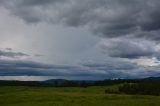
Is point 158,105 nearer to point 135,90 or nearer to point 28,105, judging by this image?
point 28,105

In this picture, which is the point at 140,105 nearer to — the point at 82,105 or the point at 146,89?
the point at 82,105

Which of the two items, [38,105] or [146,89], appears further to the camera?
[146,89]

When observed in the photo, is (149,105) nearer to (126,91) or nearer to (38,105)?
(38,105)

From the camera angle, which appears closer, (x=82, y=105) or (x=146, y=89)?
(x=82, y=105)

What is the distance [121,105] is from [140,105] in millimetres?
4131

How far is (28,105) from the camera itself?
230 feet

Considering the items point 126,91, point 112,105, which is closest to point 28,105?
point 112,105

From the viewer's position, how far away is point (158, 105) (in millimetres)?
67625

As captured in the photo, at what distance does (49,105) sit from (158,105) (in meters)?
23.4

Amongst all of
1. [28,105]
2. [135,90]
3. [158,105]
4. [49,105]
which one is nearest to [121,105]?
[158,105]

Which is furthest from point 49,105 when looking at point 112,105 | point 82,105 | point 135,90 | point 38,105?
point 135,90

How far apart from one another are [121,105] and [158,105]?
7.88 metres

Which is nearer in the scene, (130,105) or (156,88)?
(130,105)

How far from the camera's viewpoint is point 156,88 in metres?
147
